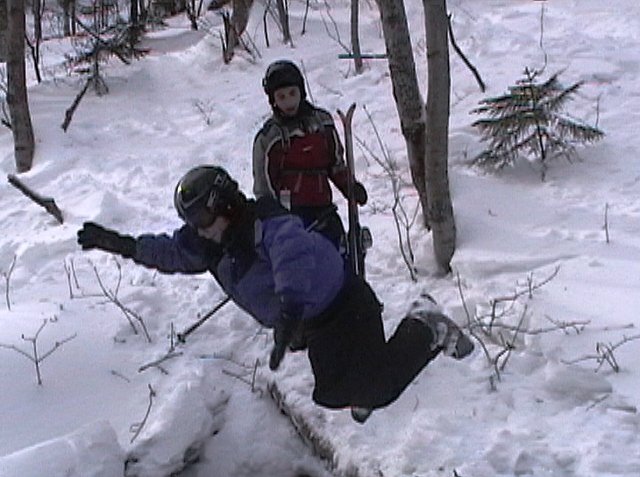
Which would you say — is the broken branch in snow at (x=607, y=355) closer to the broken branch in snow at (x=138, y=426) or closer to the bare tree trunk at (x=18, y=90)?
the broken branch in snow at (x=138, y=426)

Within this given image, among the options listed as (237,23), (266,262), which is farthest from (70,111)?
(266,262)

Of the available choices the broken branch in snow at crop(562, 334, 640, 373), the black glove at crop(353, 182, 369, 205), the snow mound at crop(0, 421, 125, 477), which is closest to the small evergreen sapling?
the black glove at crop(353, 182, 369, 205)

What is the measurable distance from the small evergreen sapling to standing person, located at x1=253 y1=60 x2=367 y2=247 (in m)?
2.08

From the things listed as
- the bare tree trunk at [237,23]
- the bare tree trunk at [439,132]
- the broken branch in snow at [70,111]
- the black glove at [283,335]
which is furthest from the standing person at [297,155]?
the bare tree trunk at [237,23]

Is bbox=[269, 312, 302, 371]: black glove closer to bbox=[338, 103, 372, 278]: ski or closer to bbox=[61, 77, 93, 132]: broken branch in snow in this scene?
bbox=[338, 103, 372, 278]: ski

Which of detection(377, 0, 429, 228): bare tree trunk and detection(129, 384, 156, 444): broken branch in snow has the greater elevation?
detection(377, 0, 429, 228): bare tree trunk

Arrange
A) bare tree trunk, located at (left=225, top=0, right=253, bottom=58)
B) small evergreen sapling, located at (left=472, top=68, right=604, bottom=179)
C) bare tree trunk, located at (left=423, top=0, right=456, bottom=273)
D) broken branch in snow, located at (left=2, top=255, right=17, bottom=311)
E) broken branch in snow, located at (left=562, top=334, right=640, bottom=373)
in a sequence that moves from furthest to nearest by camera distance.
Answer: bare tree trunk, located at (left=225, top=0, right=253, bottom=58) < small evergreen sapling, located at (left=472, top=68, right=604, bottom=179) < broken branch in snow, located at (left=2, top=255, right=17, bottom=311) < bare tree trunk, located at (left=423, top=0, right=456, bottom=273) < broken branch in snow, located at (left=562, top=334, right=640, bottom=373)

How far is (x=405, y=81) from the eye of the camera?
574 cm

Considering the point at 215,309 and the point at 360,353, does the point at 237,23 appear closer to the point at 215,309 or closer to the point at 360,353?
the point at 215,309

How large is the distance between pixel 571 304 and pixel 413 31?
8354 millimetres

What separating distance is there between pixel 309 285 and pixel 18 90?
7136 mm

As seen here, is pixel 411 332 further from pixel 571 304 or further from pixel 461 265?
pixel 461 265

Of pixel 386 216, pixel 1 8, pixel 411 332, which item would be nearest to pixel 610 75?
pixel 386 216

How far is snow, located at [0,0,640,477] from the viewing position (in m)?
3.67
